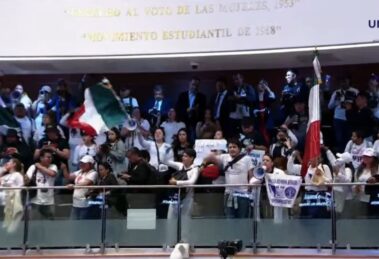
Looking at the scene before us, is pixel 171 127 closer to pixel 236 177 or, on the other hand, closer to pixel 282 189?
pixel 236 177

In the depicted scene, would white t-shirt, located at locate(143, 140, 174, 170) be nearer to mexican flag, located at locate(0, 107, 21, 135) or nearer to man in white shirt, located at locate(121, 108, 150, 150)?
man in white shirt, located at locate(121, 108, 150, 150)

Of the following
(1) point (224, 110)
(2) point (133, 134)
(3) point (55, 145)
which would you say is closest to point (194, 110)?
(1) point (224, 110)

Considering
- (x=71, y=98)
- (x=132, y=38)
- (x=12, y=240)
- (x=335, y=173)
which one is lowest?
(x=12, y=240)

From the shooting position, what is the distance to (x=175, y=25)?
18.7 m

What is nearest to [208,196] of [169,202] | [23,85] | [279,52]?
[169,202]

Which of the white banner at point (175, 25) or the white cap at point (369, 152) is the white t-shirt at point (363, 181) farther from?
the white banner at point (175, 25)

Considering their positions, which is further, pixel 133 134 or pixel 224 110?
pixel 224 110

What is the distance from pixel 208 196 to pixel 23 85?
8.10m

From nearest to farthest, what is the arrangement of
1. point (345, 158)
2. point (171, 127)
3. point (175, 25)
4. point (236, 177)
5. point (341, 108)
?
point (345, 158) < point (236, 177) < point (341, 108) < point (171, 127) < point (175, 25)

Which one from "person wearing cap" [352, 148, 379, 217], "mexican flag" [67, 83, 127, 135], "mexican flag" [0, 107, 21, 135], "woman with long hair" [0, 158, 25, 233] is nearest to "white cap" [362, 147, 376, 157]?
"person wearing cap" [352, 148, 379, 217]

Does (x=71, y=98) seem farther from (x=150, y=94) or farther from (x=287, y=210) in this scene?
(x=287, y=210)

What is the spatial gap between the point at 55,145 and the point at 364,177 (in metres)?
5.76

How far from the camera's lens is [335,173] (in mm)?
14508

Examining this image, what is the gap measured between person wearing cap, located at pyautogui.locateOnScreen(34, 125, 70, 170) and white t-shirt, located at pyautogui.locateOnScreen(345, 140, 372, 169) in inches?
196
